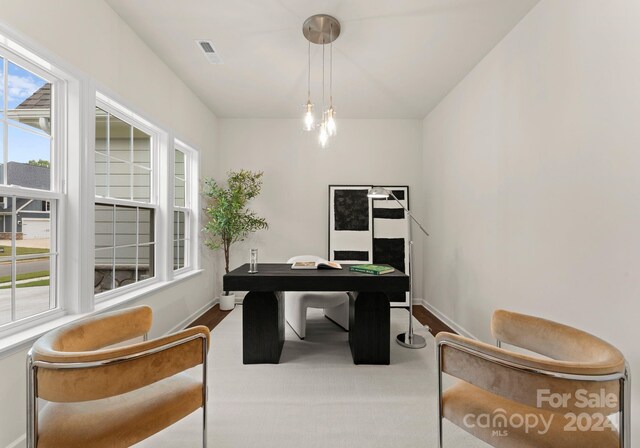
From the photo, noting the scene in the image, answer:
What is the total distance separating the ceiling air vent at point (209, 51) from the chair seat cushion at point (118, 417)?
2753mm

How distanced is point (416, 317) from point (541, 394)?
10.6 ft

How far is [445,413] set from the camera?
136 cm

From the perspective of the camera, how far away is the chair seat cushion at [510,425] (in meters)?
1.10

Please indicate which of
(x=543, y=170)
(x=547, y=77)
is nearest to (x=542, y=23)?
(x=547, y=77)

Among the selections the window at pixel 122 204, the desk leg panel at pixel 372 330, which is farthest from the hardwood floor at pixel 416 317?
the desk leg panel at pixel 372 330

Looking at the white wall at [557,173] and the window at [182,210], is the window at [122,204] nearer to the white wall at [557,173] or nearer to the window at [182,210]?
the window at [182,210]

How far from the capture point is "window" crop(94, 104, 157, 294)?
2.53 m

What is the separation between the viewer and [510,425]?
1.19 meters

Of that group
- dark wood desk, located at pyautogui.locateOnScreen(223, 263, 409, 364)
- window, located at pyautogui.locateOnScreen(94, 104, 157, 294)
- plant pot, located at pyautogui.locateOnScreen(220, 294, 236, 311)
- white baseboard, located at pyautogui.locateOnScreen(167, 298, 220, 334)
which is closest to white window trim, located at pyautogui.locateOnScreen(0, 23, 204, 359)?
window, located at pyautogui.locateOnScreen(94, 104, 157, 294)

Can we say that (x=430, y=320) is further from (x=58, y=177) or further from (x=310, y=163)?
(x=58, y=177)

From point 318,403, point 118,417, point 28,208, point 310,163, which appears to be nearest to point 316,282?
point 318,403

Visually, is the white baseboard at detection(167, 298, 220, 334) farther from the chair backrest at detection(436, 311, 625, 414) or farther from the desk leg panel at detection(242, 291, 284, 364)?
the chair backrest at detection(436, 311, 625, 414)

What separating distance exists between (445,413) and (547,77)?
2242 mm

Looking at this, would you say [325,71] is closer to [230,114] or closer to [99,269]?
[230,114]
